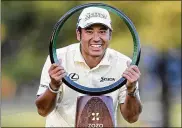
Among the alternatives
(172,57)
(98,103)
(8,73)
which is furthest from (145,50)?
(98,103)

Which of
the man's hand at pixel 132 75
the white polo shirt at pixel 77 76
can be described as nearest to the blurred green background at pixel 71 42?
the white polo shirt at pixel 77 76

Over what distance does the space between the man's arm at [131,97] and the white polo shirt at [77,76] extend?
80 mm

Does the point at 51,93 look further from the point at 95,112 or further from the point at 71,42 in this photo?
the point at 71,42

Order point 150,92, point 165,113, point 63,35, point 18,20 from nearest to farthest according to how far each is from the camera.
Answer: point 63,35 → point 18,20 → point 165,113 → point 150,92

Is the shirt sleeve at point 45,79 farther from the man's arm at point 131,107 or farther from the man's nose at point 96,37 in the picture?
the man's arm at point 131,107

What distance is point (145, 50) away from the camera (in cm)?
1038

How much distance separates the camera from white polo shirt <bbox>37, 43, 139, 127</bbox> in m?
3.95

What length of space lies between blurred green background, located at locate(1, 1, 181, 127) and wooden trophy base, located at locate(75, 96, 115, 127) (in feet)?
16.6

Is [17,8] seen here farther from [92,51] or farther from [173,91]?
[92,51]

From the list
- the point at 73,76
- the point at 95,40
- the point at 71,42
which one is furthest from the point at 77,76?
the point at 71,42

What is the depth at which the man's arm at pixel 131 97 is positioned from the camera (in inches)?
146

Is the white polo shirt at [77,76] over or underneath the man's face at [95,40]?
underneath

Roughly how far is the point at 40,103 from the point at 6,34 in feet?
22.0

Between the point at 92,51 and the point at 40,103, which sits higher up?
the point at 92,51
